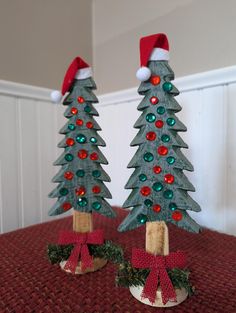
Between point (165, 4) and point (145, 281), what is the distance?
80 centimetres

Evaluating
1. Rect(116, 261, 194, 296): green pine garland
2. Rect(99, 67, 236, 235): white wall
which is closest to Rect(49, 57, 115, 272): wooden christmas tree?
Rect(116, 261, 194, 296): green pine garland

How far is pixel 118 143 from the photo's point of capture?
102cm

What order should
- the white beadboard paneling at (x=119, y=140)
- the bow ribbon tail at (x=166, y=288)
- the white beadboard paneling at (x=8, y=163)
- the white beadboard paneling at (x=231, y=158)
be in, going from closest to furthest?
the bow ribbon tail at (x=166, y=288)
the white beadboard paneling at (x=231, y=158)
the white beadboard paneling at (x=8, y=163)
the white beadboard paneling at (x=119, y=140)

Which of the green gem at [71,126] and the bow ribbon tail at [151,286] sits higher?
the green gem at [71,126]

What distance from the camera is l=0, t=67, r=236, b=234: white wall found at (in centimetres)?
75

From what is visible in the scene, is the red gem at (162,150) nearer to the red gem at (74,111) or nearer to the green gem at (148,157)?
the green gem at (148,157)

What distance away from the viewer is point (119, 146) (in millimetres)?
1015

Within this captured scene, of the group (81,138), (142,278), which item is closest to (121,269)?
(142,278)

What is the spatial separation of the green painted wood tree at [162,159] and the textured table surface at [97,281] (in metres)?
0.13

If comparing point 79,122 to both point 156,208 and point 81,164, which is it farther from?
point 156,208

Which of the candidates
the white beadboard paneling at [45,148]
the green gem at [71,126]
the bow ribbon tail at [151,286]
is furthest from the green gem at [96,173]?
the white beadboard paneling at [45,148]

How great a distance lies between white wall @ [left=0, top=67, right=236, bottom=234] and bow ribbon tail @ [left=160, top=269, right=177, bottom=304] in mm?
392

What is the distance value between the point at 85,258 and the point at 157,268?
16 cm

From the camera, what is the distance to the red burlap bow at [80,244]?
0.53m
